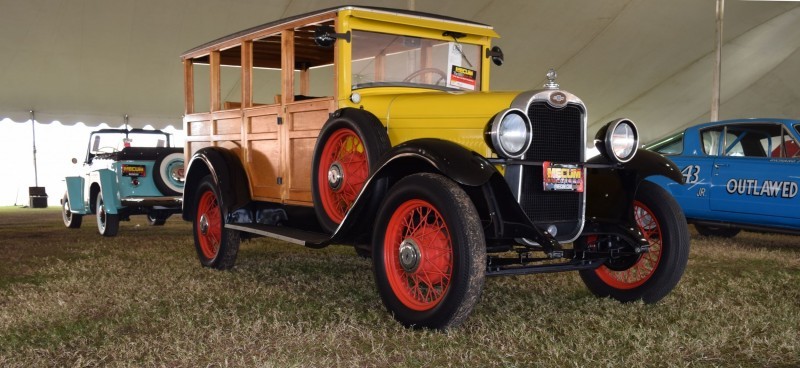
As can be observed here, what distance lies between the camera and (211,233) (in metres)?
5.95

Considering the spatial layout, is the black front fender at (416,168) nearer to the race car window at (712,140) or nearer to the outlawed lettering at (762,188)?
the outlawed lettering at (762,188)

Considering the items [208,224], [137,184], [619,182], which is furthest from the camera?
[137,184]

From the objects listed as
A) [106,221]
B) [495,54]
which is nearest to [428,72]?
[495,54]

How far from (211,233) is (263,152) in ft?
3.68

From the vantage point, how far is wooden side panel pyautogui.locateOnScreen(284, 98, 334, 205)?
15.3 feet

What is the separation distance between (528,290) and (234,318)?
2.09 m

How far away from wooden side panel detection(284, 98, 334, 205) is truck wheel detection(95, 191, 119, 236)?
462cm

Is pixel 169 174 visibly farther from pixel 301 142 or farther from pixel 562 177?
pixel 562 177

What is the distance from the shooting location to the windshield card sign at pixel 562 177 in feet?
12.2

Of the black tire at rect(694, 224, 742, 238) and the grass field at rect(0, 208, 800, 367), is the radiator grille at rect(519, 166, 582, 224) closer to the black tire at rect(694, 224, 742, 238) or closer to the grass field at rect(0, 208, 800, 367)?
the grass field at rect(0, 208, 800, 367)

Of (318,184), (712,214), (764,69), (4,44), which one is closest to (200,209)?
(318,184)

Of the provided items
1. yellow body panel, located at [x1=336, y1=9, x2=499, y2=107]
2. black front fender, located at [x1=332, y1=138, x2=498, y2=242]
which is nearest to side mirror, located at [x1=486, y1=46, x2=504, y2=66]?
yellow body panel, located at [x1=336, y1=9, x2=499, y2=107]

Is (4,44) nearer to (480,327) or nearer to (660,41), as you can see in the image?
(480,327)

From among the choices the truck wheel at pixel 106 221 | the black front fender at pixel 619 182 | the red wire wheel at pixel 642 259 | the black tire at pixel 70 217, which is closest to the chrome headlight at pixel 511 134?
the black front fender at pixel 619 182
